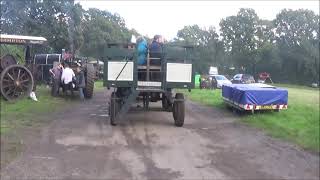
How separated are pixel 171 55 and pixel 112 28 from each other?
5340 cm

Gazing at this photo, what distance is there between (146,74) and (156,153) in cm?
453

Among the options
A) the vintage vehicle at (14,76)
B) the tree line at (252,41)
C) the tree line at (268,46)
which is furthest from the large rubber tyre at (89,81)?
the tree line at (268,46)

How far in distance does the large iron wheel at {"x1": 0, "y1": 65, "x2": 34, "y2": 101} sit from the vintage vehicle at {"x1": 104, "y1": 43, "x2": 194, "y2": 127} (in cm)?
538

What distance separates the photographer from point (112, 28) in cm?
6688

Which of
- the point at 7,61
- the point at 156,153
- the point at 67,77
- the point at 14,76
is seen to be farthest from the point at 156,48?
the point at 67,77

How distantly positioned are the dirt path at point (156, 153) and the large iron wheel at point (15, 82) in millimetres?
4248

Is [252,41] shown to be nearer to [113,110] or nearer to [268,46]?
[268,46]

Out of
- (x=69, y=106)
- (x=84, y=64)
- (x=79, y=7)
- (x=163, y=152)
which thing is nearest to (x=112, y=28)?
(x=79, y=7)

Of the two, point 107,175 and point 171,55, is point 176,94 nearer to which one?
point 171,55

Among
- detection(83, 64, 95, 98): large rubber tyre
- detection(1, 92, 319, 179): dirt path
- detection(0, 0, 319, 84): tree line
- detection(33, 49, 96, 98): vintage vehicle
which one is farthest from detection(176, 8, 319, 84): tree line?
detection(1, 92, 319, 179): dirt path

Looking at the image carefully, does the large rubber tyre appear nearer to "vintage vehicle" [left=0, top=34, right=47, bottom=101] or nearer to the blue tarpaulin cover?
"vintage vehicle" [left=0, top=34, right=47, bottom=101]

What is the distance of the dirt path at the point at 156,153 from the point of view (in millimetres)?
8578

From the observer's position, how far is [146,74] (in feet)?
47.4

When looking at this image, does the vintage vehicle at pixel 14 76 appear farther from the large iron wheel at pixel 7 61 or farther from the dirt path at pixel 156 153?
the dirt path at pixel 156 153
